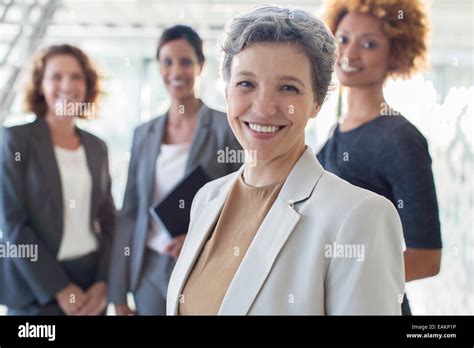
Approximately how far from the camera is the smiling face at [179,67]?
1.73 meters

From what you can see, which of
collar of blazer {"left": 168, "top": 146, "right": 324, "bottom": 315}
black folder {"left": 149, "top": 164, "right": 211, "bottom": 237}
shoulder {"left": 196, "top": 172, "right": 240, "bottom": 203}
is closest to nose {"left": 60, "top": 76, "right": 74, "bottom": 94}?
black folder {"left": 149, "top": 164, "right": 211, "bottom": 237}

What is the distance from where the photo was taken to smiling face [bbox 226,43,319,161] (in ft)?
3.68

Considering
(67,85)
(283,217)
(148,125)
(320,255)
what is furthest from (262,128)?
(67,85)

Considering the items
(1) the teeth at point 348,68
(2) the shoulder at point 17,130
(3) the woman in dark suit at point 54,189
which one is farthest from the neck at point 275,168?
(2) the shoulder at point 17,130

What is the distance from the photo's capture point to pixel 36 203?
183 cm

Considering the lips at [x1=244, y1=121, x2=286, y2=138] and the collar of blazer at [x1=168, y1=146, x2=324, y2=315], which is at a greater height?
the lips at [x1=244, y1=121, x2=286, y2=138]

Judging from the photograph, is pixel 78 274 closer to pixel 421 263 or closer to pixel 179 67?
pixel 179 67

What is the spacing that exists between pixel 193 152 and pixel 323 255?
78 cm

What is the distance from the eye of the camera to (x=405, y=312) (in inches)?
59.6

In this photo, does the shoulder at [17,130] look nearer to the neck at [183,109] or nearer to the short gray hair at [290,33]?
the neck at [183,109]

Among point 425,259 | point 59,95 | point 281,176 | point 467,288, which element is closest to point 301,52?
point 281,176

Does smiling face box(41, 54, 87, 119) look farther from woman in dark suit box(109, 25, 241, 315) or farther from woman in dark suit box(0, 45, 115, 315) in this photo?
woman in dark suit box(109, 25, 241, 315)

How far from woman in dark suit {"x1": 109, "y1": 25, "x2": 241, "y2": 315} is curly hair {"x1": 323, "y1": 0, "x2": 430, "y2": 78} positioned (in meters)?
0.45

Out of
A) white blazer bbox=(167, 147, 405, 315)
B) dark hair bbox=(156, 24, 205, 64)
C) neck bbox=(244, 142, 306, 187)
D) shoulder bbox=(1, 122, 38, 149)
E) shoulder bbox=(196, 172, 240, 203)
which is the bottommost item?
white blazer bbox=(167, 147, 405, 315)
